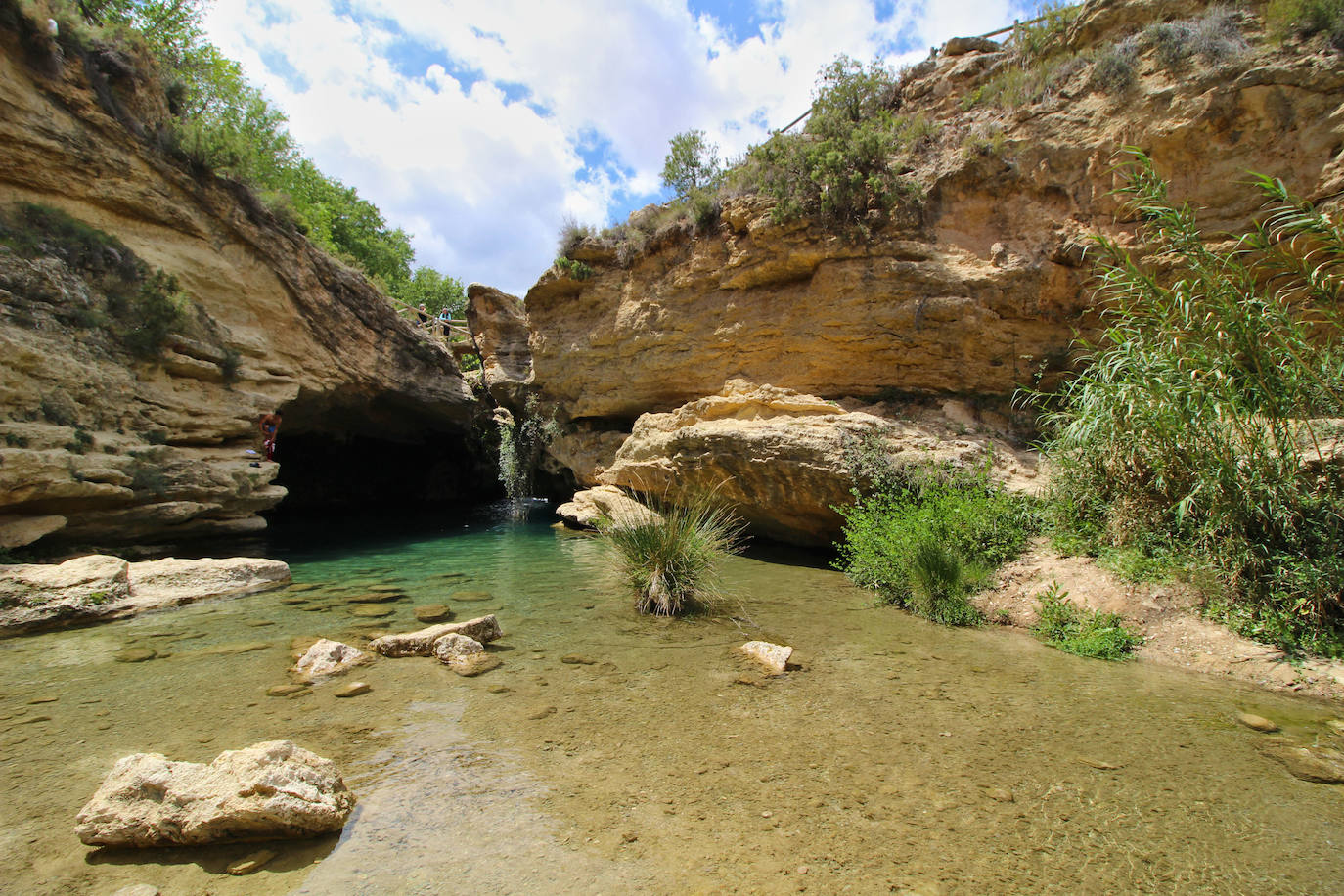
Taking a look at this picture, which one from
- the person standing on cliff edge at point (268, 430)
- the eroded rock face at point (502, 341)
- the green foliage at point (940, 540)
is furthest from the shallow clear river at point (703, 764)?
the eroded rock face at point (502, 341)

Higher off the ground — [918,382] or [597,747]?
[918,382]

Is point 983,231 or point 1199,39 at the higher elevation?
point 1199,39

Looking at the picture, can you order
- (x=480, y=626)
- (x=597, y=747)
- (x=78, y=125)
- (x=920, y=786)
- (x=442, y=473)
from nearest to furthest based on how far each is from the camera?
(x=920, y=786), (x=597, y=747), (x=480, y=626), (x=78, y=125), (x=442, y=473)

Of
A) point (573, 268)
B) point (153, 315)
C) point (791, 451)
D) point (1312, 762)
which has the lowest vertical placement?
point (1312, 762)

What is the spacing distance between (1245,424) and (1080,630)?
7.65 ft

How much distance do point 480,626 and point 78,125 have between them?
12787mm

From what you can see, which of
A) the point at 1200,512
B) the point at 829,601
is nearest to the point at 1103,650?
the point at 1200,512

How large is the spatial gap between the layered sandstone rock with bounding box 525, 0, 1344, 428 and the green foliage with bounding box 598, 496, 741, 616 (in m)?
6.06

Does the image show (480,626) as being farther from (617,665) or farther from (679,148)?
(679,148)

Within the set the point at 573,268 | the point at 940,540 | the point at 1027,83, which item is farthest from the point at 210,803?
the point at 573,268

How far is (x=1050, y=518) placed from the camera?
23.5ft

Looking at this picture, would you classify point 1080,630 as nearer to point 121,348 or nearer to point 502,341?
point 121,348

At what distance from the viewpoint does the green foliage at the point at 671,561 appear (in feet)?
22.3

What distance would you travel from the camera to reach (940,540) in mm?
6906
